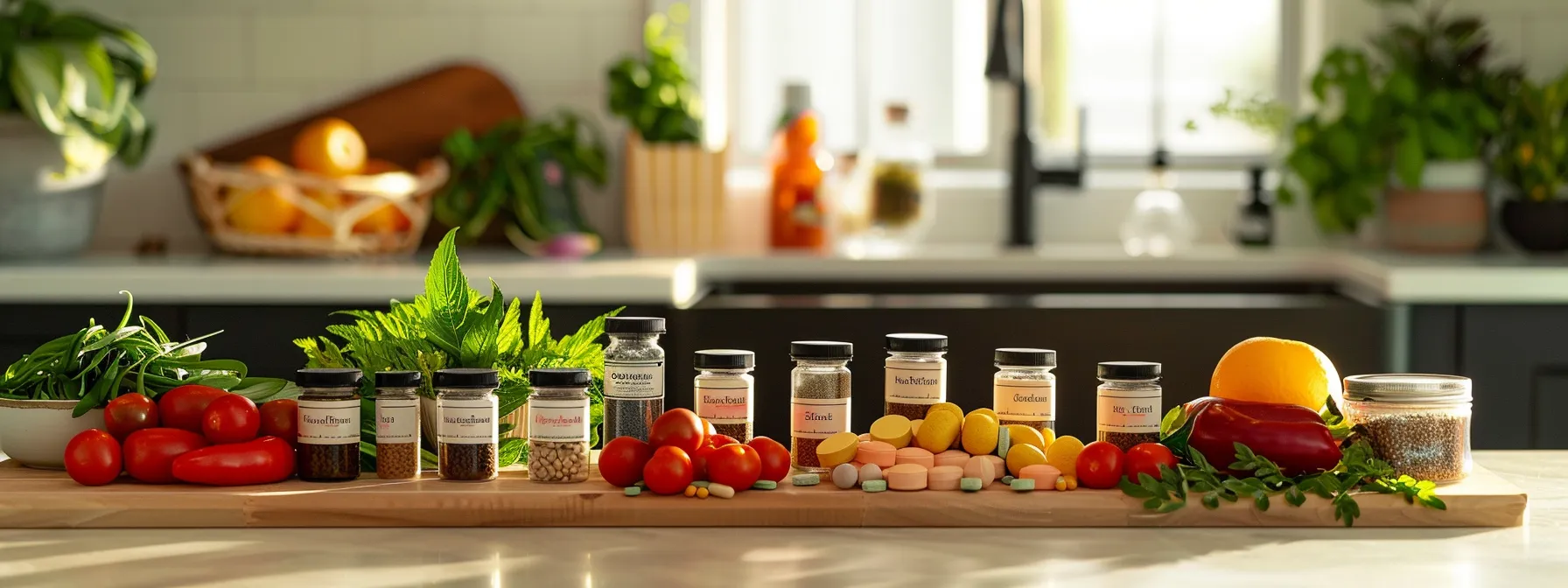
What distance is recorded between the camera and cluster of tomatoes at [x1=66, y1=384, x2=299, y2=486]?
46.5 inches

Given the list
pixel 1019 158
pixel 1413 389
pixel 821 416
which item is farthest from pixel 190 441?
pixel 1019 158

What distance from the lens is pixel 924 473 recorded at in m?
1.16

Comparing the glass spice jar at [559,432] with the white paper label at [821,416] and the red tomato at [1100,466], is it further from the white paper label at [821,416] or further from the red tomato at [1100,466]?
the red tomato at [1100,466]

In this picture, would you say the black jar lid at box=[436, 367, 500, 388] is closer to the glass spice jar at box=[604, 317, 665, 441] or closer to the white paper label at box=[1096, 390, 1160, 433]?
the glass spice jar at box=[604, 317, 665, 441]

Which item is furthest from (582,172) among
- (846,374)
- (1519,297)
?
(846,374)

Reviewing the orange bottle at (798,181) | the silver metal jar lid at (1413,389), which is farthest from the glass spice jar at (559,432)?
the orange bottle at (798,181)

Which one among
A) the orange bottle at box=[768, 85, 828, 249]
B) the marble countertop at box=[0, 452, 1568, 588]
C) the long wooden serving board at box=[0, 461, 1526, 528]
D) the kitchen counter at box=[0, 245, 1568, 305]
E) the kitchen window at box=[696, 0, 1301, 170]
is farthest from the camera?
the kitchen window at box=[696, 0, 1301, 170]

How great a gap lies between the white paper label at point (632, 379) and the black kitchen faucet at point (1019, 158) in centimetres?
196

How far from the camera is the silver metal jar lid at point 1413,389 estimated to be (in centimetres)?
117

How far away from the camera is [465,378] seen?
1.16 metres

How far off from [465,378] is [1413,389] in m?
0.71

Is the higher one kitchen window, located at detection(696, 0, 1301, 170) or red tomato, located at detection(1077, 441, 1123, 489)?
kitchen window, located at detection(696, 0, 1301, 170)

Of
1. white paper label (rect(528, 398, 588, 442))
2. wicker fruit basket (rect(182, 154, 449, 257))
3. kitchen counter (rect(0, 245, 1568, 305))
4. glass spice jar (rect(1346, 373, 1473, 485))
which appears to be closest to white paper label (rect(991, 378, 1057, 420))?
glass spice jar (rect(1346, 373, 1473, 485))

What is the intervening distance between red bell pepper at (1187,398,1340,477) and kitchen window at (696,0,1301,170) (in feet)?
7.01
